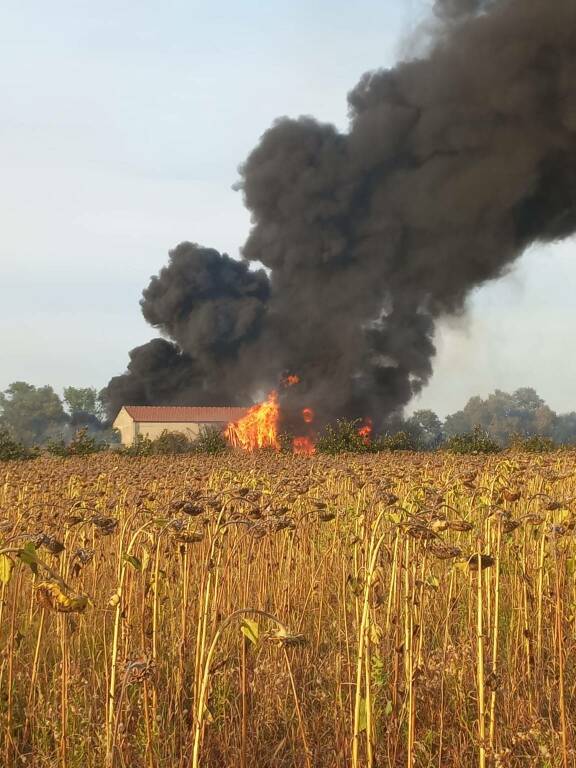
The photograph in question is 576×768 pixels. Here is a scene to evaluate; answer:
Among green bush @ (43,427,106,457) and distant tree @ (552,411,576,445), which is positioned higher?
distant tree @ (552,411,576,445)

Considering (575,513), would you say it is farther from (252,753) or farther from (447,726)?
(252,753)

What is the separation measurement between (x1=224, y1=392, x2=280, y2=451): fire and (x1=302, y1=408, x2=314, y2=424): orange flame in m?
1.42

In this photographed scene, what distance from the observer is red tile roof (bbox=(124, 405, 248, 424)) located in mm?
54625

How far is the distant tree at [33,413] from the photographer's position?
89.0 metres

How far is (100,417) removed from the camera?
320ft

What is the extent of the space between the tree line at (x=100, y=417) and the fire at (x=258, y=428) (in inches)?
1051

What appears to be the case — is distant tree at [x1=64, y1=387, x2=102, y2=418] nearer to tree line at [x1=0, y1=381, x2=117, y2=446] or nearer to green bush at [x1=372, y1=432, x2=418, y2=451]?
tree line at [x1=0, y1=381, x2=117, y2=446]

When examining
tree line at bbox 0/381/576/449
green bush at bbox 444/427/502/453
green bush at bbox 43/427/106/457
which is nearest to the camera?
green bush at bbox 444/427/502/453

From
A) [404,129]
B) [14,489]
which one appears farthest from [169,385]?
[14,489]

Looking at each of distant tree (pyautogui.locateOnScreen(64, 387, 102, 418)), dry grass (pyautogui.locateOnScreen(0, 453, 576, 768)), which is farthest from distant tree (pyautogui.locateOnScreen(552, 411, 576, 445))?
dry grass (pyautogui.locateOnScreen(0, 453, 576, 768))

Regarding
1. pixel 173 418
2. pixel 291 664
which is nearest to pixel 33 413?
pixel 173 418

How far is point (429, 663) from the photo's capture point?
3.80m

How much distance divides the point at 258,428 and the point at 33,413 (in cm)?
5510

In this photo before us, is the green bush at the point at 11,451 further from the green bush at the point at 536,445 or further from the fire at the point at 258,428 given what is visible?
the green bush at the point at 536,445
